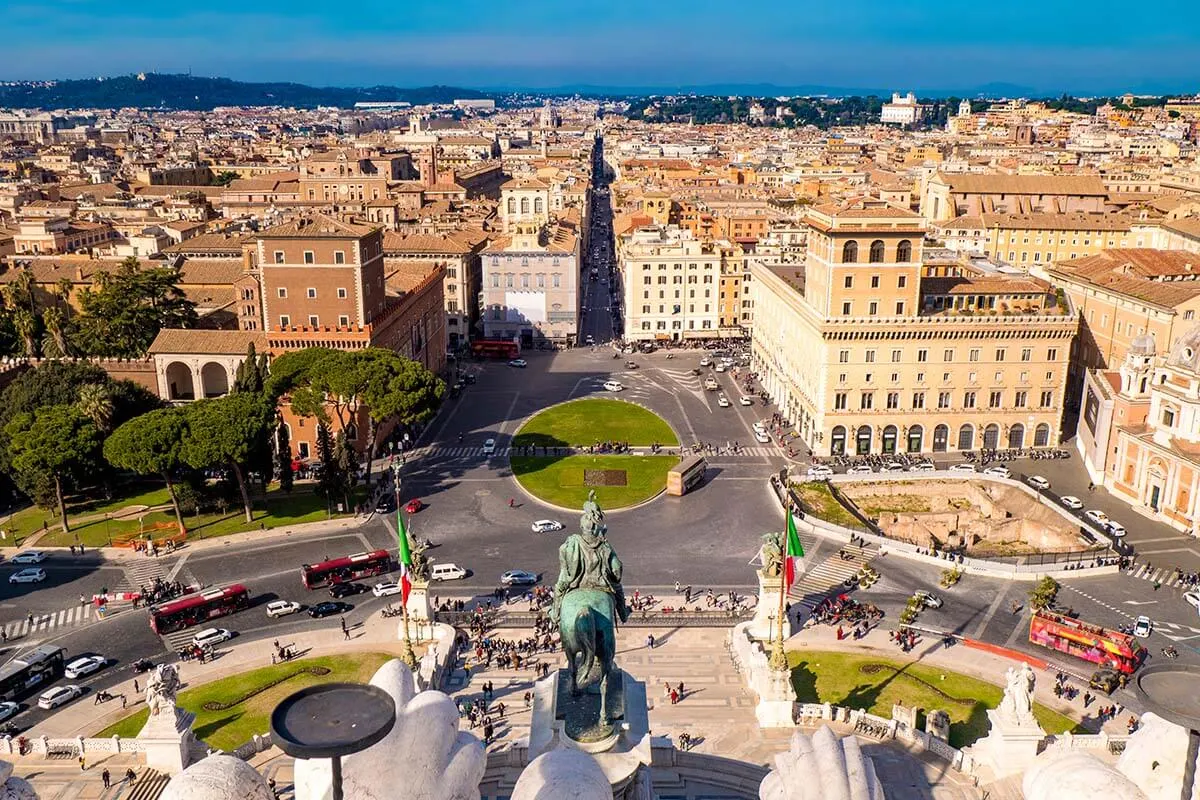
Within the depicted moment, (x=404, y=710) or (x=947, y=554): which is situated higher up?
(x=404, y=710)

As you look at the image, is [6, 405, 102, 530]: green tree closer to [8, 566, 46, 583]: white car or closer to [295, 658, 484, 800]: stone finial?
[8, 566, 46, 583]: white car

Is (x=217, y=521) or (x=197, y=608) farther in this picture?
(x=217, y=521)

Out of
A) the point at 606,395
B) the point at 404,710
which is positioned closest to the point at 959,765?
the point at 404,710

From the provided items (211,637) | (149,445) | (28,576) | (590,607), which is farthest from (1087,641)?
(28,576)

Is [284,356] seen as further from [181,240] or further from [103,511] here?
[181,240]

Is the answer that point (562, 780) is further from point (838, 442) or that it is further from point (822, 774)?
point (838, 442)

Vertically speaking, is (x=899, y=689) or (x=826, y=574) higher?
(x=899, y=689)
